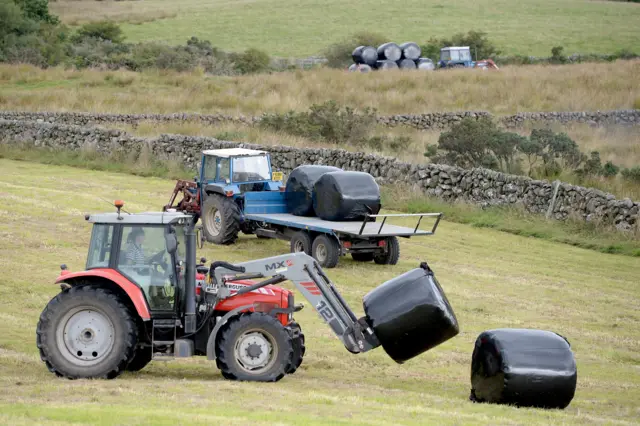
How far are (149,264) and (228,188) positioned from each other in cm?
1064

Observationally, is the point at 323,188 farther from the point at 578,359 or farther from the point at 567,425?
the point at 567,425

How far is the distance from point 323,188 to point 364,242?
1323mm

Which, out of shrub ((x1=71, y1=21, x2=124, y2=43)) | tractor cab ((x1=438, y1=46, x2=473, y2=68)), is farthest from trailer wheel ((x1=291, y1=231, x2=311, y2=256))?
shrub ((x1=71, y1=21, x2=124, y2=43))

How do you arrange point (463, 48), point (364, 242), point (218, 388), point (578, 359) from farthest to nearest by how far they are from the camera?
point (463, 48) < point (364, 242) < point (578, 359) < point (218, 388)

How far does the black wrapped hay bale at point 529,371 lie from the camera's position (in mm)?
10461

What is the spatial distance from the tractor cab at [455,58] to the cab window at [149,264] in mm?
51467

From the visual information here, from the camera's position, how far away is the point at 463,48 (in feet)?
203

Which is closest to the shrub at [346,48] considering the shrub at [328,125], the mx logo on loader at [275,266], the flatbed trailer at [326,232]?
the shrub at [328,125]

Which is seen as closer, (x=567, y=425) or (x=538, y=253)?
(x=567, y=425)

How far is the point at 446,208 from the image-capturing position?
26.5 m

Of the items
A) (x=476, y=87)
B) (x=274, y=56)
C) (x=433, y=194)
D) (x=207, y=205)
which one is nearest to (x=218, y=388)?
(x=207, y=205)

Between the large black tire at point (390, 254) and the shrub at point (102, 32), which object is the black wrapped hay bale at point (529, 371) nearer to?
the large black tire at point (390, 254)

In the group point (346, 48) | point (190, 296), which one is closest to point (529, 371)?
point (190, 296)

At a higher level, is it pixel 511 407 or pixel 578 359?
pixel 511 407
